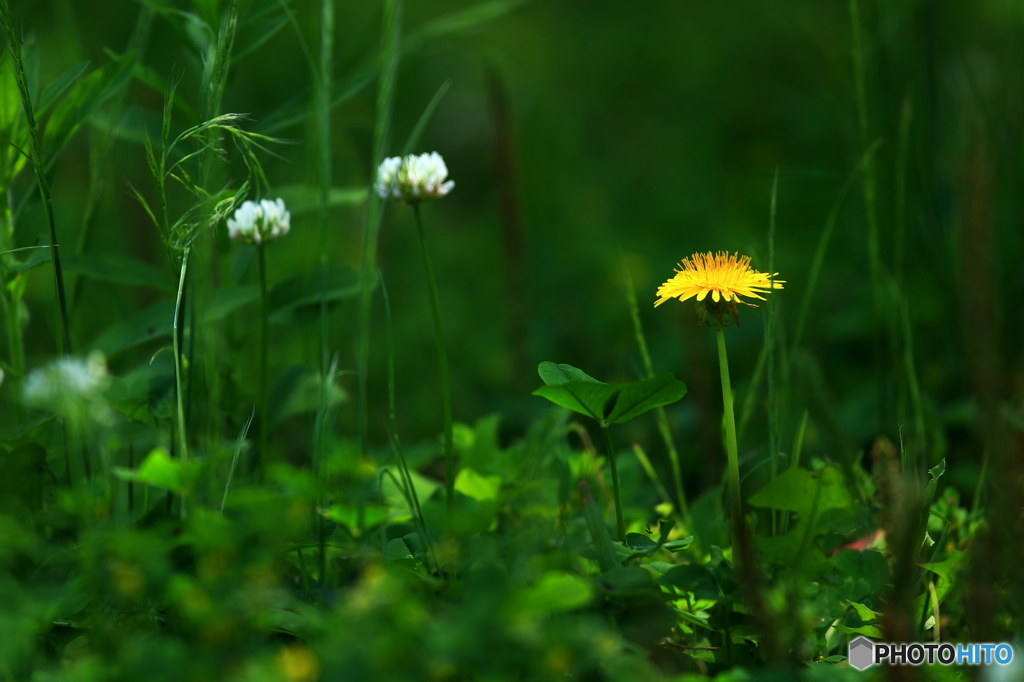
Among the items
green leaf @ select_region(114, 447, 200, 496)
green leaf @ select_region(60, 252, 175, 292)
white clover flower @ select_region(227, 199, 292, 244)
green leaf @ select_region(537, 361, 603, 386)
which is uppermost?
white clover flower @ select_region(227, 199, 292, 244)

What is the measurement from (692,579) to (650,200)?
231 centimetres

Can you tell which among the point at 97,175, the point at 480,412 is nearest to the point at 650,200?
the point at 480,412

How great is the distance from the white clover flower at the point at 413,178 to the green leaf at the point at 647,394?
0.95ft

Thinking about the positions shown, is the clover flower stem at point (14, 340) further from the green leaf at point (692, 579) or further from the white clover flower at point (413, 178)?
the green leaf at point (692, 579)

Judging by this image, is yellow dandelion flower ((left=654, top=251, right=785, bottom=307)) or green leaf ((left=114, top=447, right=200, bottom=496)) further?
yellow dandelion flower ((left=654, top=251, right=785, bottom=307))

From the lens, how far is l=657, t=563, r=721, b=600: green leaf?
78 cm

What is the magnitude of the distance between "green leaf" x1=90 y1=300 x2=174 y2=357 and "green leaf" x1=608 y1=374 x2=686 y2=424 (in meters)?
0.59

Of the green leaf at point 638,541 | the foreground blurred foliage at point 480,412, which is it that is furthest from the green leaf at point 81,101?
the green leaf at point 638,541

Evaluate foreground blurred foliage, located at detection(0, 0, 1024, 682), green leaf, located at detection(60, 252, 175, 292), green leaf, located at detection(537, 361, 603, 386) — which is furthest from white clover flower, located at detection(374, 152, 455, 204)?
green leaf, located at detection(60, 252, 175, 292)

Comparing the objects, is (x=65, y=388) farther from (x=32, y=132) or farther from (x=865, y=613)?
(x=865, y=613)

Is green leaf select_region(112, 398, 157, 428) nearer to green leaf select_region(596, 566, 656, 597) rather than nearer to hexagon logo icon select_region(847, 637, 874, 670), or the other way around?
green leaf select_region(596, 566, 656, 597)

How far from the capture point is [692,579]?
78 centimetres

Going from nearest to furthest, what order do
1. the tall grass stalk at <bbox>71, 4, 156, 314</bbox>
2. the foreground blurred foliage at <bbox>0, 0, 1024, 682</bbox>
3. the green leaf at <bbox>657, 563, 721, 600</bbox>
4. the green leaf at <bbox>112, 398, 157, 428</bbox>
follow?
the foreground blurred foliage at <bbox>0, 0, 1024, 682</bbox> → the green leaf at <bbox>657, 563, 721, 600</bbox> → the green leaf at <bbox>112, 398, 157, 428</bbox> → the tall grass stalk at <bbox>71, 4, 156, 314</bbox>

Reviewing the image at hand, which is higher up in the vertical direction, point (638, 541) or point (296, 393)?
point (296, 393)
